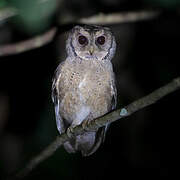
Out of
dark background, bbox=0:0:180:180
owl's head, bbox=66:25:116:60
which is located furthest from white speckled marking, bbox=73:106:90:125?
dark background, bbox=0:0:180:180

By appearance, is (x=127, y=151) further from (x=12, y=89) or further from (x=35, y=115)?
(x=12, y=89)

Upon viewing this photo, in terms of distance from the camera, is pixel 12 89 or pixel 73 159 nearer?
pixel 73 159

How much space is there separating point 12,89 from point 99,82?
232 cm

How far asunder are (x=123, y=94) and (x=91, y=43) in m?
1.80

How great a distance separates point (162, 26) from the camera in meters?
5.14

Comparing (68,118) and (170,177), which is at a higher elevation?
(68,118)

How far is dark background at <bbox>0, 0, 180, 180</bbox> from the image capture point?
4844mm

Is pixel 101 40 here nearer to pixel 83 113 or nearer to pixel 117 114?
pixel 83 113

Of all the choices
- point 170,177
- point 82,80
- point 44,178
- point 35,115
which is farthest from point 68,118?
point 170,177

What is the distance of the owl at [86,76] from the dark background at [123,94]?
1427 mm

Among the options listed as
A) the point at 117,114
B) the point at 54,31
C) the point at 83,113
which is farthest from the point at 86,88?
the point at 54,31

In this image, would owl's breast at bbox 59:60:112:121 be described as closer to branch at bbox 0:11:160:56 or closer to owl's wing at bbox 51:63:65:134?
owl's wing at bbox 51:63:65:134

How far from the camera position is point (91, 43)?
10.4 ft

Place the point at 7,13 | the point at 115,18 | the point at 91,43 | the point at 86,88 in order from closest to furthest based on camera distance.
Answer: the point at 86,88
the point at 91,43
the point at 7,13
the point at 115,18
